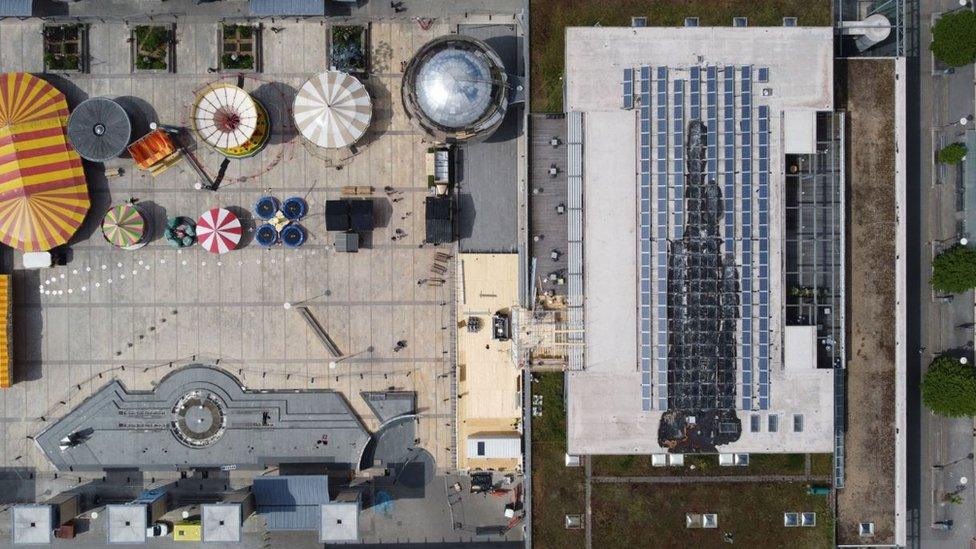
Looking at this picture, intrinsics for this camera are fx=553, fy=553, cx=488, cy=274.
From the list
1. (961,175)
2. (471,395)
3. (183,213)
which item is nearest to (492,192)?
(471,395)

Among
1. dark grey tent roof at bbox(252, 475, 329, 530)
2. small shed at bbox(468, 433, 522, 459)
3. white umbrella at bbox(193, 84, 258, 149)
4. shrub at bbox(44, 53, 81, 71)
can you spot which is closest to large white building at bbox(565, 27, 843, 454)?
small shed at bbox(468, 433, 522, 459)

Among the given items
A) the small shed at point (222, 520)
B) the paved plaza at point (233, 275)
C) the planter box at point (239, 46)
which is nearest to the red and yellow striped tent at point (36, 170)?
the paved plaza at point (233, 275)

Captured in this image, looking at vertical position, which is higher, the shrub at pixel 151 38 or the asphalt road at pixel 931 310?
the shrub at pixel 151 38

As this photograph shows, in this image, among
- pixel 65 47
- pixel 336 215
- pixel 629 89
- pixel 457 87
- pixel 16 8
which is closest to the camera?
pixel 457 87

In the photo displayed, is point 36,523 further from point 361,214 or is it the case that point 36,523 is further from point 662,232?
point 662,232

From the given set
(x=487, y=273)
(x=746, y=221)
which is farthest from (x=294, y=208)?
(x=746, y=221)

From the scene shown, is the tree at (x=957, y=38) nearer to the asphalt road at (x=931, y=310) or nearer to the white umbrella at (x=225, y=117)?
the asphalt road at (x=931, y=310)

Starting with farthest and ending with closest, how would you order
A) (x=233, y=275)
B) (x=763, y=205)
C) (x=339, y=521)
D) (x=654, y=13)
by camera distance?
(x=233, y=275)
(x=339, y=521)
(x=654, y=13)
(x=763, y=205)
